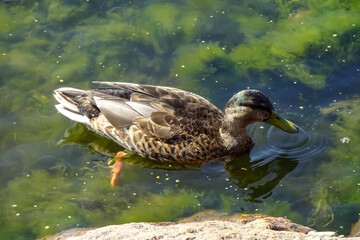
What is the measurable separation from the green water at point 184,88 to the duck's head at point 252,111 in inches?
14.7

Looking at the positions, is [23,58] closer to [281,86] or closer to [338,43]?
[281,86]

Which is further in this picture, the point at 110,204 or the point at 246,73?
the point at 246,73

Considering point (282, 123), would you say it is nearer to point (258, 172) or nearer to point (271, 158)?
point (271, 158)

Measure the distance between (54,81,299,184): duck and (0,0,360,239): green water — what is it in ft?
0.74

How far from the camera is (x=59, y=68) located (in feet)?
31.2

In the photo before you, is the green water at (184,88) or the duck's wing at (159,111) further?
the duck's wing at (159,111)

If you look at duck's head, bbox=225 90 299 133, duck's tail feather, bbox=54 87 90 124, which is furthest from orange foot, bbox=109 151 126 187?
duck's head, bbox=225 90 299 133

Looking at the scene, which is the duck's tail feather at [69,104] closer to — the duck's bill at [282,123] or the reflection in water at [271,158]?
the reflection in water at [271,158]

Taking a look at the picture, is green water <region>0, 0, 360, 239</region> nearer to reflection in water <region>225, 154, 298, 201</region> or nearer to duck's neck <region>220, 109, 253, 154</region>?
reflection in water <region>225, 154, 298, 201</region>

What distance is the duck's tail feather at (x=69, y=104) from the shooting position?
340 inches

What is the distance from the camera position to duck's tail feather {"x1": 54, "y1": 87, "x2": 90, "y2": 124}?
8641 millimetres

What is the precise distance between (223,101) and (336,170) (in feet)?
6.25

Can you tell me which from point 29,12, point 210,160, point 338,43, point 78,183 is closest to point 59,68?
point 29,12

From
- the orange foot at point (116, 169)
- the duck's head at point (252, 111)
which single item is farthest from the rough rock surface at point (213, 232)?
the duck's head at point (252, 111)
